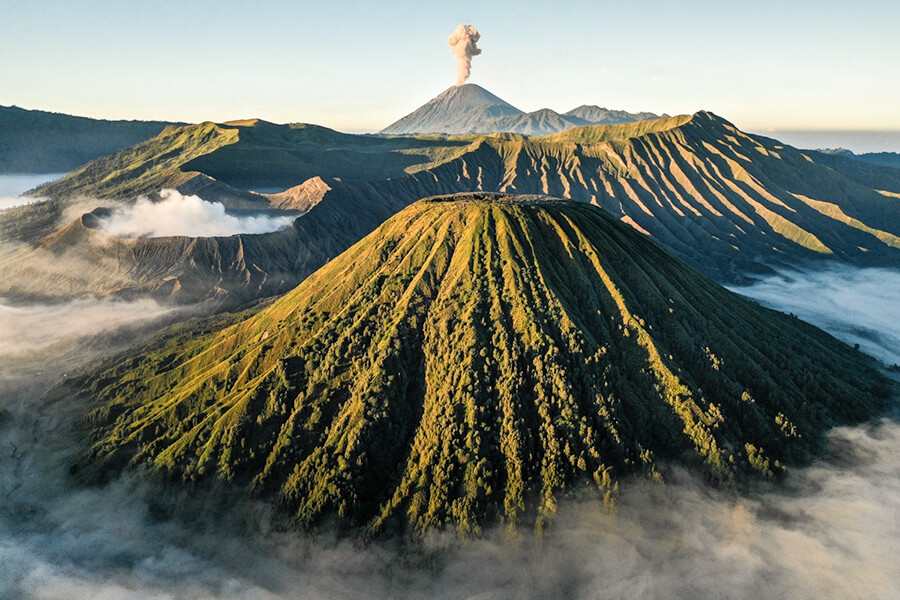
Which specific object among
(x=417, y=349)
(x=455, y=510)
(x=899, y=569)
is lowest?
(x=899, y=569)

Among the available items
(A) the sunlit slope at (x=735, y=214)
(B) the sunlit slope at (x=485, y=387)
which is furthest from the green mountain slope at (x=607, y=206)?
(B) the sunlit slope at (x=485, y=387)

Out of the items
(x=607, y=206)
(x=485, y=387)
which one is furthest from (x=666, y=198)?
(x=485, y=387)

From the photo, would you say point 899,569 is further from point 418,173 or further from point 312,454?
point 418,173

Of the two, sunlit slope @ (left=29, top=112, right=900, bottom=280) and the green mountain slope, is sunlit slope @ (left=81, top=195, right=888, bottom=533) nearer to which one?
the green mountain slope


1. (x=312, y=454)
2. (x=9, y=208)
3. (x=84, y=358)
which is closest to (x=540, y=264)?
(x=312, y=454)

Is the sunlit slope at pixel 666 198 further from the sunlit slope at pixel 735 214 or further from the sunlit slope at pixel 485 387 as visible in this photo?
the sunlit slope at pixel 485 387

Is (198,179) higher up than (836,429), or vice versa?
(198,179)

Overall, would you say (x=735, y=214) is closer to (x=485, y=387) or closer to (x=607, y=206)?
(x=607, y=206)

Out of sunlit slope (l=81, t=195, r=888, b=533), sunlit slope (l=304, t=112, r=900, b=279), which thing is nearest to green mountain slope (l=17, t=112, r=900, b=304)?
sunlit slope (l=304, t=112, r=900, b=279)
